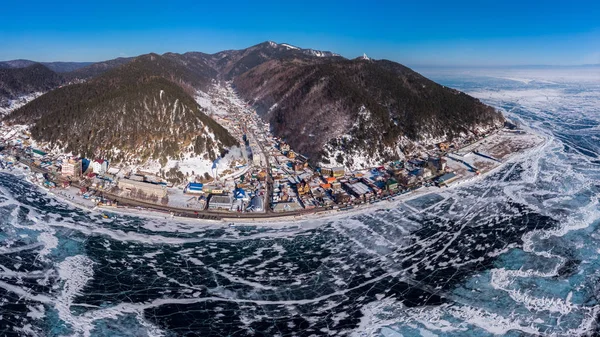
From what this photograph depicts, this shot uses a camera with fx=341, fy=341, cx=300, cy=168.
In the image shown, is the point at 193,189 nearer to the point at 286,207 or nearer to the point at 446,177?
the point at 286,207

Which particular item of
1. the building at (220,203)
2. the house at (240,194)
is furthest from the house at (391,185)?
the building at (220,203)

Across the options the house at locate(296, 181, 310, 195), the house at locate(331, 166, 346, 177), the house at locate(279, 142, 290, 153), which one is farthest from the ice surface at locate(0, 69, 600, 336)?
the house at locate(279, 142, 290, 153)

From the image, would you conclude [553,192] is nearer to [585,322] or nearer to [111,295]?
[585,322]

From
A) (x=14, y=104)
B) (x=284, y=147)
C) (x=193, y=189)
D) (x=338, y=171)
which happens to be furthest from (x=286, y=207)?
(x=14, y=104)

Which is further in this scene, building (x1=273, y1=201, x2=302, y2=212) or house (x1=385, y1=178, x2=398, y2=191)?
house (x1=385, y1=178, x2=398, y2=191)

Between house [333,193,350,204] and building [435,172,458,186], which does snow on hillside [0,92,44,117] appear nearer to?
house [333,193,350,204]

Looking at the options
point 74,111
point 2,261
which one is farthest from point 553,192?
point 74,111
